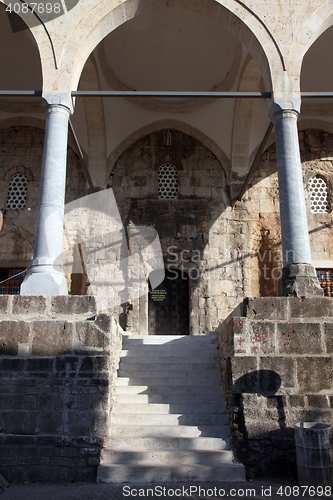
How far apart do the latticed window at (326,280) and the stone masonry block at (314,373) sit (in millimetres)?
5380

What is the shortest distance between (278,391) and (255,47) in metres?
5.09

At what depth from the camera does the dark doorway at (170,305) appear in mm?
9703

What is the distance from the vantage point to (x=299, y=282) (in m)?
5.43

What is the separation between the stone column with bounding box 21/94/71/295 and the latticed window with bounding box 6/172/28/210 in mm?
4381

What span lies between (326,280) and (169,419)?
6.27 meters

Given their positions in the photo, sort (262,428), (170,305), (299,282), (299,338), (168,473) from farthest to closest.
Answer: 1. (170,305)
2. (299,282)
3. (299,338)
4. (262,428)
5. (168,473)

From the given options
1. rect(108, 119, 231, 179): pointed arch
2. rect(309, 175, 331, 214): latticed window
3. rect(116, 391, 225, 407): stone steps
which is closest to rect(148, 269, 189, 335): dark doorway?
rect(108, 119, 231, 179): pointed arch

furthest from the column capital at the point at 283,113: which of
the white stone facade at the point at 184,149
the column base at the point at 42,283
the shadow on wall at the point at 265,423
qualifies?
the column base at the point at 42,283

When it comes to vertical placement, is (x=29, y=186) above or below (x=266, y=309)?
above

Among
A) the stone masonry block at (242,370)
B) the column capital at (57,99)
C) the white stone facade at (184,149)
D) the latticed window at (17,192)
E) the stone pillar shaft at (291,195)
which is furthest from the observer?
the latticed window at (17,192)

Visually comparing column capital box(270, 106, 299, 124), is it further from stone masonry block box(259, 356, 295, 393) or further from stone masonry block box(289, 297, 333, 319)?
stone masonry block box(259, 356, 295, 393)

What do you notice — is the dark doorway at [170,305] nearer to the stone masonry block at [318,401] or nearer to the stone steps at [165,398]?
the stone steps at [165,398]

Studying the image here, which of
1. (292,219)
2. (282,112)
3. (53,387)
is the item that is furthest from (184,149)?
(53,387)

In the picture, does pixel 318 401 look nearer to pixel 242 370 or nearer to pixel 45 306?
pixel 242 370
